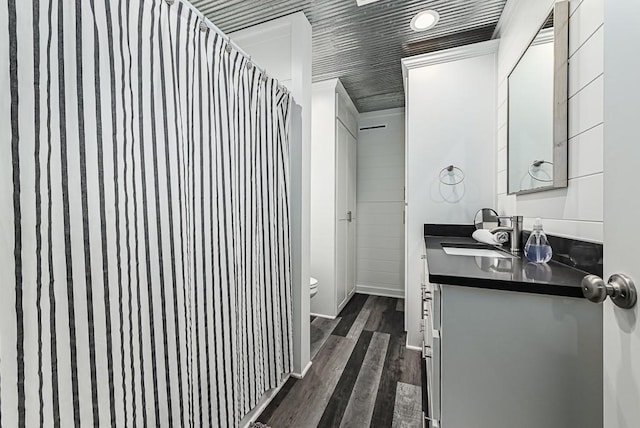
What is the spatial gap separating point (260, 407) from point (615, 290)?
5.35 feet

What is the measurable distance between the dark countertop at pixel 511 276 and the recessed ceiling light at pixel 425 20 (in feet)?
5.29

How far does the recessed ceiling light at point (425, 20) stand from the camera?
1.74 meters

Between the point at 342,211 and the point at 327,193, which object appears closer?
the point at 327,193

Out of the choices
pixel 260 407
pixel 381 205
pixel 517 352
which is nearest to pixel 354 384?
pixel 260 407

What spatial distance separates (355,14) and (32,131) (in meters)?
1.85

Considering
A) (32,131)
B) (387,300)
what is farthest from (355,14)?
(387,300)

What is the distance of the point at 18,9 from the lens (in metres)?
0.59

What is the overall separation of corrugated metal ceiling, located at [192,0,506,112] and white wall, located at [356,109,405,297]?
36.1 inches

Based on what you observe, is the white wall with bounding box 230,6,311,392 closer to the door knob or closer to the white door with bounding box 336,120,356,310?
the white door with bounding box 336,120,356,310

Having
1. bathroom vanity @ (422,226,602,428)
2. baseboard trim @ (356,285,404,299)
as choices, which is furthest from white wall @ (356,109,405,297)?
bathroom vanity @ (422,226,602,428)

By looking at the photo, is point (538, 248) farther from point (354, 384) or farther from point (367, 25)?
point (367, 25)

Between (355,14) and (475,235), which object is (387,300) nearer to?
(475,235)

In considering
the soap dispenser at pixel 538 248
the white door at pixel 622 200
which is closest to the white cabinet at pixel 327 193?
the soap dispenser at pixel 538 248

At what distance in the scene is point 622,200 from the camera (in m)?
0.54
